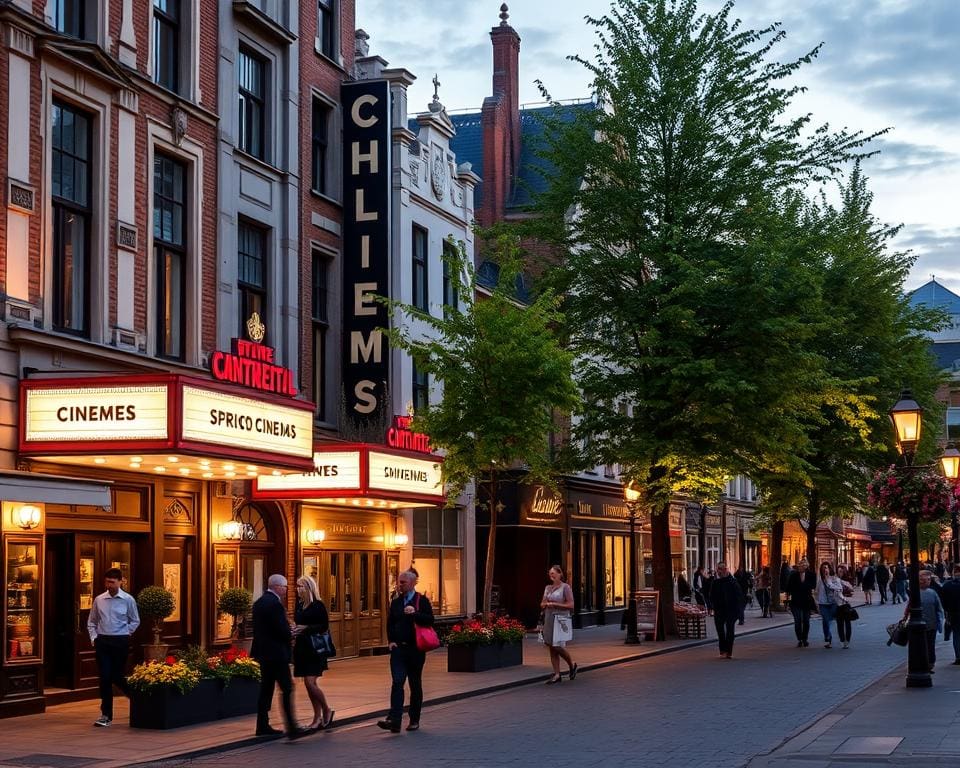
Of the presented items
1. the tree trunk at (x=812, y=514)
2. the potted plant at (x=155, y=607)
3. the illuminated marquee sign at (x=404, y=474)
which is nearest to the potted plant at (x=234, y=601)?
the potted plant at (x=155, y=607)

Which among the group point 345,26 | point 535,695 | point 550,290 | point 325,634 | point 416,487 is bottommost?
point 535,695

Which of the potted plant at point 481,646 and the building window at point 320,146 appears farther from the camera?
the building window at point 320,146

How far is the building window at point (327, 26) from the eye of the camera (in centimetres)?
3090

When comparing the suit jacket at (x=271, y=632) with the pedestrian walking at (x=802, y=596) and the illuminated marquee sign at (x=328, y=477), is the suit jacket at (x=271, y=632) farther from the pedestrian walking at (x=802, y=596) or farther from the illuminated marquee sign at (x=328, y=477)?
the pedestrian walking at (x=802, y=596)

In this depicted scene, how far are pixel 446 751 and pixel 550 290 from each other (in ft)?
45.9

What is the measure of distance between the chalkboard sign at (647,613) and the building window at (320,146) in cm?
1264

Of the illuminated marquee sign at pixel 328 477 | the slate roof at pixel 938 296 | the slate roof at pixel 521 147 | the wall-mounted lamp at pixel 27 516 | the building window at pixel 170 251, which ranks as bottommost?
the wall-mounted lamp at pixel 27 516

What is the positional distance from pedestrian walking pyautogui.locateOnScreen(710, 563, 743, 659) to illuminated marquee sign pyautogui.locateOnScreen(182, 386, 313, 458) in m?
9.13

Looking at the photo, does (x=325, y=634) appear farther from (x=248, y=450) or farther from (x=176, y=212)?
(x=176, y=212)

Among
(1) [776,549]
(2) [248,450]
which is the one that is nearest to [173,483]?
(2) [248,450]

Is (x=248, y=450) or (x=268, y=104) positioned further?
(x=268, y=104)

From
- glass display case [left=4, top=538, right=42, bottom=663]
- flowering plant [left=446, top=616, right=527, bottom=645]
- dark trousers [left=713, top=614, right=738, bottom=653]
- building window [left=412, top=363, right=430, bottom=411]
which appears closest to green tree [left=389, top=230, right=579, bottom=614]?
flowering plant [left=446, top=616, right=527, bottom=645]

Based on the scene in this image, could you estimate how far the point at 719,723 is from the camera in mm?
17250

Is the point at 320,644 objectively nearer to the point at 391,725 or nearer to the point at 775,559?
the point at 391,725
